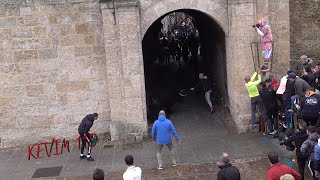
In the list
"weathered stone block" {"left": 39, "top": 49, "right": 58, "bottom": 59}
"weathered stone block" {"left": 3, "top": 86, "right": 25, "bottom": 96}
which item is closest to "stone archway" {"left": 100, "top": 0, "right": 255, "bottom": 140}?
"weathered stone block" {"left": 39, "top": 49, "right": 58, "bottom": 59}

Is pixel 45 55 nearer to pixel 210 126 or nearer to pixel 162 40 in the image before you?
pixel 210 126

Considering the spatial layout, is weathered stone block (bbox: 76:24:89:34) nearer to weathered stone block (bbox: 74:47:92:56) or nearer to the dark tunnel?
weathered stone block (bbox: 74:47:92:56)

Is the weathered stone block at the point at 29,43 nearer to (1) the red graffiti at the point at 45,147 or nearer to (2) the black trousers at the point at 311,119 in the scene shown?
(1) the red graffiti at the point at 45,147

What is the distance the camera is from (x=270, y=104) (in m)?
12.0

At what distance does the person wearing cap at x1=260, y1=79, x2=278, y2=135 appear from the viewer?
39.1ft

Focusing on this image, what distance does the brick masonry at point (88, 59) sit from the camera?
12.6 m

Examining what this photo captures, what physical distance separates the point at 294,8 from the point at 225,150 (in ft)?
16.8

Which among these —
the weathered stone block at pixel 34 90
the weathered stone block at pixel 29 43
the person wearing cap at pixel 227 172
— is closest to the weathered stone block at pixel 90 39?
the weathered stone block at pixel 29 43

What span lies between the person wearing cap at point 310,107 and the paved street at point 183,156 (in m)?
1.16

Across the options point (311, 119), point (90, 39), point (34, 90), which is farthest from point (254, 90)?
point (34, 90)

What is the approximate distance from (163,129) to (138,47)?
2980 mm

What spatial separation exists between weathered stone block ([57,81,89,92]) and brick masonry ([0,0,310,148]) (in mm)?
29

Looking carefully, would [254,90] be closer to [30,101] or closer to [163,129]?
[163,129]

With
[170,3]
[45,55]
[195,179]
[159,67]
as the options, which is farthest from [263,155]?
[159,67]
